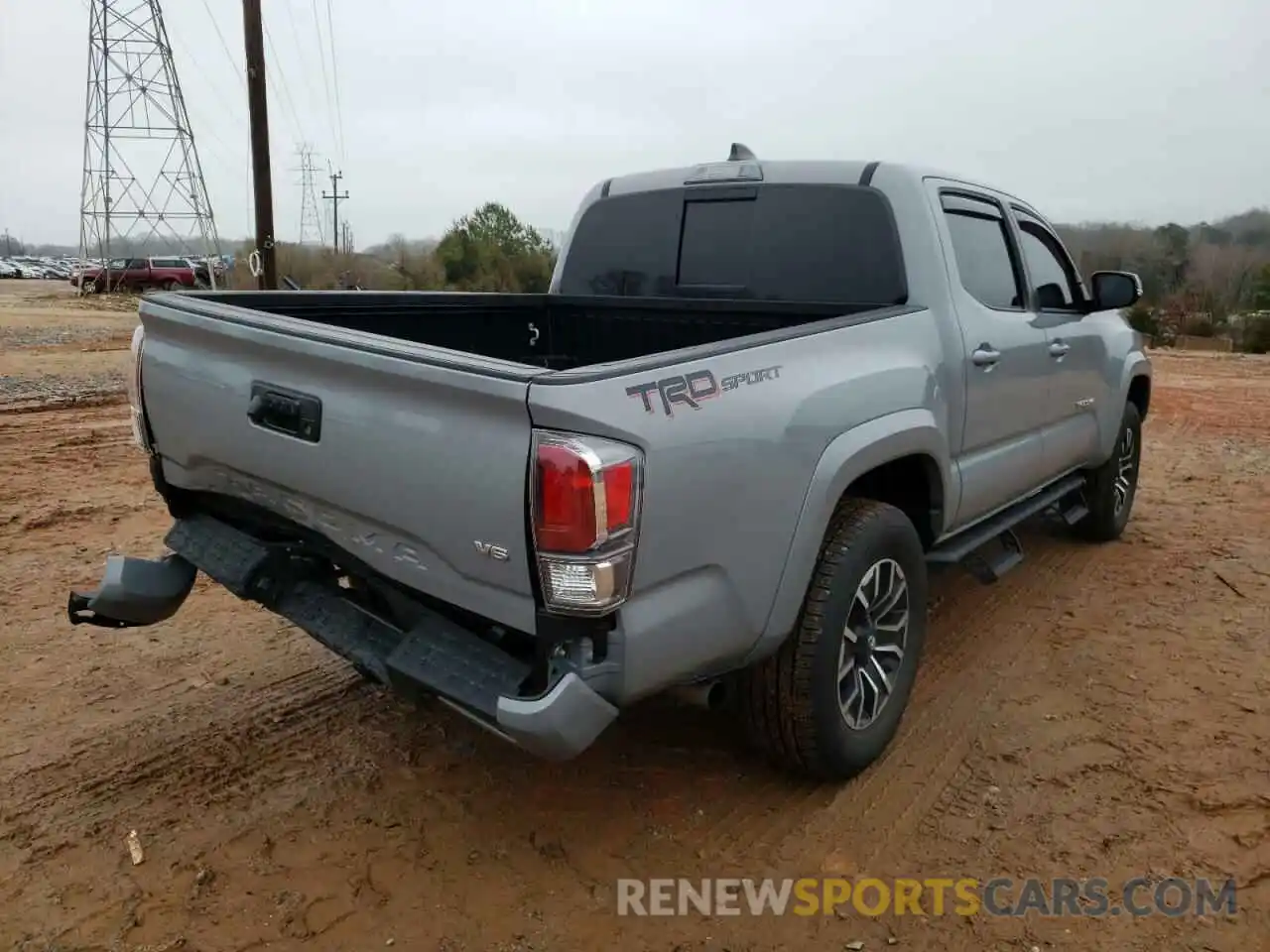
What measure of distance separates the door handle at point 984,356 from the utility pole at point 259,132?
12344mm

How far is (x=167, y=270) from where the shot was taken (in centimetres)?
3628

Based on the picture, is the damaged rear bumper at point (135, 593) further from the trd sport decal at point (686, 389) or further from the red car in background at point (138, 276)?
the red car in background at point (138, 276)

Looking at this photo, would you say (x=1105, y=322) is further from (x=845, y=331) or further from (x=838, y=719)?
(x=838, y=719)

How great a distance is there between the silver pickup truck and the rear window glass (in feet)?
0.04

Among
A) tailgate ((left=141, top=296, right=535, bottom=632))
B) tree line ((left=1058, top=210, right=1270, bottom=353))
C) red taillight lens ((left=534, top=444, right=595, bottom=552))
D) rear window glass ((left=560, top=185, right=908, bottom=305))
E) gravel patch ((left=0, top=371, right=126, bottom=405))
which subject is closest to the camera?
red taillight lens ((left=534, top=444, right=595, bottom=552))

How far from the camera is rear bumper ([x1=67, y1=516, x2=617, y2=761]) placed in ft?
7.43

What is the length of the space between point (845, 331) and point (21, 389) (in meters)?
11.7

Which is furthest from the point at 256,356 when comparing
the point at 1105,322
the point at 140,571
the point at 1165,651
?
the point at 1105,322

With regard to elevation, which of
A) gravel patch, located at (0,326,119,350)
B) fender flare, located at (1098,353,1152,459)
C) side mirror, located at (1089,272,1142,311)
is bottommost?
gravel patch, located at (0,326,119,350)

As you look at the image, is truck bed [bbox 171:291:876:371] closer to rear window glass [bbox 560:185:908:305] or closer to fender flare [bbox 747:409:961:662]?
rear window glass [bbox 560:185:908:305]

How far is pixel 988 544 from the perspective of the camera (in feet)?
14.6

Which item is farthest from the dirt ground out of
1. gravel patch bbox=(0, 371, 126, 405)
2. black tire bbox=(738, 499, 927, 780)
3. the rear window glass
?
gravel patch bbox=(0, 371, 126, 405)

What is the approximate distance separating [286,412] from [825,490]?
157cm

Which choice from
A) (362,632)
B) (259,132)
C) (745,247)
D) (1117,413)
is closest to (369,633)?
(362,632)
